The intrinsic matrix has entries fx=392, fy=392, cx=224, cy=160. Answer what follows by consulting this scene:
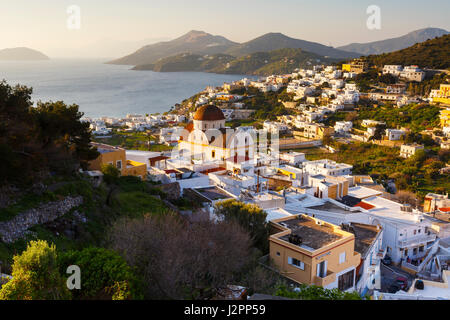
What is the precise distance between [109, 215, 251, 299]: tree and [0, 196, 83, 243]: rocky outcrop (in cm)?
161

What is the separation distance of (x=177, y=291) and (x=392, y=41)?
111 m

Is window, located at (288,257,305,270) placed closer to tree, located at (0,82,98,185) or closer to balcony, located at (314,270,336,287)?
balcony, located at (314,270,336,287)

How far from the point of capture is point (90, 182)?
9.83 metres

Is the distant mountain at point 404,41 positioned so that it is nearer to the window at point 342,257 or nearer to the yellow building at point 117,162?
the yellow building at point 117,162

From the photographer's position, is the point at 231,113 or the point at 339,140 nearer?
the point at 339,140

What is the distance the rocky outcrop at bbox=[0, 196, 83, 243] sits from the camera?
6500 millimetres

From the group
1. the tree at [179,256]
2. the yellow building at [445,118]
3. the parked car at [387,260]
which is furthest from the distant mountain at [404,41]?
the tree at [179,256]

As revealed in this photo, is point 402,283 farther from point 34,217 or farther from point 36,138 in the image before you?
point 36,138

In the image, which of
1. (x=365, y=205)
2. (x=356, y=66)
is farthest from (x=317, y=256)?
(x=356, y=66)

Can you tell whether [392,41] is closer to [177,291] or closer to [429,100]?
[429,100]

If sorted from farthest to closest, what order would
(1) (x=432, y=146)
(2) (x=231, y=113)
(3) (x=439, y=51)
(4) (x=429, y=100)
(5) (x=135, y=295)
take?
(3) (x=439, y=51), (2) (x=231, y=113), (4) (x=429, y=100), (1) (x=432, y=146), (5) (x=135, y=295)

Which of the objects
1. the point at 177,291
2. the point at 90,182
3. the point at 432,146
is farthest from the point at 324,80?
the point at 177,291
